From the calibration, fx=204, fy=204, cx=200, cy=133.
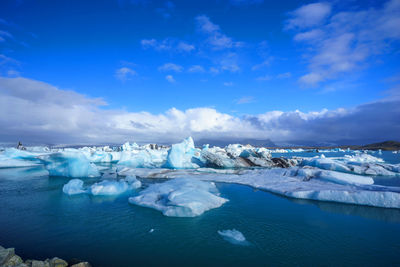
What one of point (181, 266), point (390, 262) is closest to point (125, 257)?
point (181, 266)

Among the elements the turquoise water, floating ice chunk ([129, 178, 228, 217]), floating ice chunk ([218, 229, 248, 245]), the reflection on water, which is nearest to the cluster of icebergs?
floating ice chunk ([129, 178, 228, 217])

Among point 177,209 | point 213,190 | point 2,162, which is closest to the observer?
point 177,209

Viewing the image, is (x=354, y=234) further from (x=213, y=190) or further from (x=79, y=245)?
(x=79, y=245)

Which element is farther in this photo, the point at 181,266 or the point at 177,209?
the point at 177,209

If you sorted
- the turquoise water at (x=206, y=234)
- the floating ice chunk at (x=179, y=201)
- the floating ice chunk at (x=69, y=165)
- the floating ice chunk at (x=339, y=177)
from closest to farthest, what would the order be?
the turquoise water at (x=206, y=234)
the floating ice chunk at (x=179, y=201)
the floating ice chunk at (x=339, y=177)
the floating ice chunk at (x=69, y=165)

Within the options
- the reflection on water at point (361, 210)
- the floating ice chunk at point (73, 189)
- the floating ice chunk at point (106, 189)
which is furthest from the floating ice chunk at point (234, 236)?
the floating ice chunk at point (73, 189)

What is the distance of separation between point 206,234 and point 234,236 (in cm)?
65

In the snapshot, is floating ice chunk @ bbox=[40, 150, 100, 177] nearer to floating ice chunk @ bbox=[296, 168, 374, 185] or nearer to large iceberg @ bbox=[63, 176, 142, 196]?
large iceberg @ bbox=[63, 176, 142, 196]

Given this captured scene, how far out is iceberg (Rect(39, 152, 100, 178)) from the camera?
44.0 ft

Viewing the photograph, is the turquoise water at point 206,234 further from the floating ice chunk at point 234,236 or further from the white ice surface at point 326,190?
the white ice surface at point 326,190

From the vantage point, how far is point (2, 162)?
19844mm

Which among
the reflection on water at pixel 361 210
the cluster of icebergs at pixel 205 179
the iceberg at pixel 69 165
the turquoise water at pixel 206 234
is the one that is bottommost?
the reflection on water at pixel 361 210

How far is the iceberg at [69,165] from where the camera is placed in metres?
13.4

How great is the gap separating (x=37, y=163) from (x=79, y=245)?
→ 2629cm
